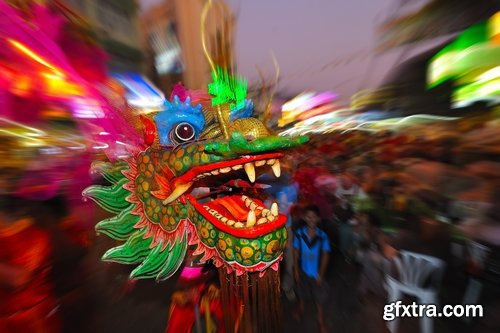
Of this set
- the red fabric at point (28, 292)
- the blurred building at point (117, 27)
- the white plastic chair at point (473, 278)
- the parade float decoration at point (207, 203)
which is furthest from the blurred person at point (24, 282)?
the white plastic chair at point (473, 278)

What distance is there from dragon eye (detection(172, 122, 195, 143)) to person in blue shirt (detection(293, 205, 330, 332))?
183 cm

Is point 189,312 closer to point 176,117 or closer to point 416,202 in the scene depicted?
point 176,117

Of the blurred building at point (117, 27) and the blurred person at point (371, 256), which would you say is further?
the blurred person at point (371, 256)

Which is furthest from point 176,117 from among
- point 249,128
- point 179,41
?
point 179,41

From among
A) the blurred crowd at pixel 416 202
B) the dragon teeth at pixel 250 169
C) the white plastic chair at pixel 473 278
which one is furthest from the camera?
the white plastic chair at pixel 473 278

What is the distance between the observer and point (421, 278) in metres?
2.54

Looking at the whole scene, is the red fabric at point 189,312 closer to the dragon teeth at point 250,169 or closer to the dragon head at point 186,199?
the dragon head at point 186,199

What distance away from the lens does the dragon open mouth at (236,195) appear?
1534mm

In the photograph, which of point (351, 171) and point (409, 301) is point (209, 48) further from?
point (351, 171)

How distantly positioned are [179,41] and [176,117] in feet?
2.37

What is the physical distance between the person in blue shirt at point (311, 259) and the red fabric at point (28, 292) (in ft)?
7.14

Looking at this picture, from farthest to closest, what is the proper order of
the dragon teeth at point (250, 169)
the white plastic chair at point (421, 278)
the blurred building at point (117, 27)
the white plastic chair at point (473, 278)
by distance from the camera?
the white plastic chair at point (473, 278)
the white plastic chair at point (421, 278)
the blurred building at point (117, 27)
the dragon teeth at point (250, 169)

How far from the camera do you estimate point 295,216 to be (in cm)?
334

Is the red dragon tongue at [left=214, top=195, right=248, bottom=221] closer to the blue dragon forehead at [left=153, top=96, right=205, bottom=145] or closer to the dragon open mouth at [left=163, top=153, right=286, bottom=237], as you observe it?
the dragon open mouth at [left=163, top=153, right=286, bottom=237]
